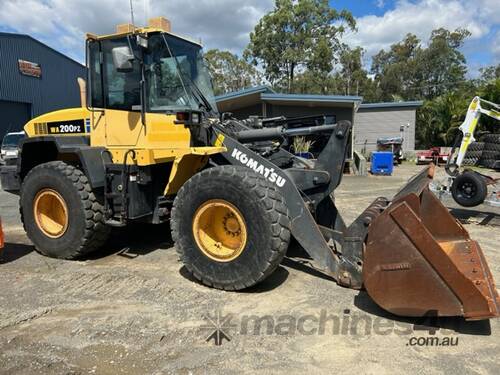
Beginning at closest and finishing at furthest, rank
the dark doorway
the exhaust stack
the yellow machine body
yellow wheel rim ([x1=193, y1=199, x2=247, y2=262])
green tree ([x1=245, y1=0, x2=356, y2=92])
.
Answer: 1. yellow wheel rim ([x1=193, y1=199, x2=247, y2=262])
2. the yellow machine body
3. the exhaust stack
4. the dark doorway
5. green tree ([x1=245, y1=0, x2=356, y2=92])

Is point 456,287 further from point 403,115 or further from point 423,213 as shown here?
point 403,115

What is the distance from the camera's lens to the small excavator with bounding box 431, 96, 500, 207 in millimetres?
7691

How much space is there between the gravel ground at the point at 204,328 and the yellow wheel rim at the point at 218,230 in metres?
0.41

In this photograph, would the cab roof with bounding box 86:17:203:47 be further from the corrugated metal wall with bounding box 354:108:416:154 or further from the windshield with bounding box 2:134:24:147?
the corrugated metal wall with bounding box 354:108:416:154

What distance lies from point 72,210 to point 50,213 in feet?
2.50

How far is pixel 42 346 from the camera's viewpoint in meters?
3.36

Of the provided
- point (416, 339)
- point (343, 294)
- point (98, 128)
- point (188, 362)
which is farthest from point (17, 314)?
point (416, 339)

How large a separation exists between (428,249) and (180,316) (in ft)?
7.11

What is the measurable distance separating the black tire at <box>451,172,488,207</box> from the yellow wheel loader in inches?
153

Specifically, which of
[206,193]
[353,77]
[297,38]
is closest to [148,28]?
[206,193]

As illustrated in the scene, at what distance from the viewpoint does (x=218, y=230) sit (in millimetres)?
4426

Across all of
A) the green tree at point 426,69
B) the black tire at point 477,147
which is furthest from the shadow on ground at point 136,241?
the green tree at point 426,69

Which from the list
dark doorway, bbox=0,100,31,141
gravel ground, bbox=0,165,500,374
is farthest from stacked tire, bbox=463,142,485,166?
dark doorway, bbox=0,100,31,141

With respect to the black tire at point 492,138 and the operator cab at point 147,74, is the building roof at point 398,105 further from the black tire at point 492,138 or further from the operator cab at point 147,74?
the operator cab at point 147,74
